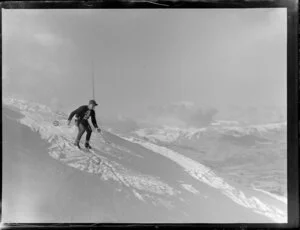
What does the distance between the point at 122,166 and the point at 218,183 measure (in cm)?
59

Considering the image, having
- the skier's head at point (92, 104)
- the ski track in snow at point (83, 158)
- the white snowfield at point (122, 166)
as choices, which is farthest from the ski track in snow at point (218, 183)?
the skier's head at point (92, 104)

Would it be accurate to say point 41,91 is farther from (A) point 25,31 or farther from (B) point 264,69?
(B) point 264,69

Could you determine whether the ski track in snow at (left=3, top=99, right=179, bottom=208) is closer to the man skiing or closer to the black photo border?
the man skiing

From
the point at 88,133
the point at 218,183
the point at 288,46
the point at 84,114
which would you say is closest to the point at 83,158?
the point at 88,133

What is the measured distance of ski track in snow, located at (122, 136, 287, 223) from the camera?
188cm

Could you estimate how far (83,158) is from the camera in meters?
1.88

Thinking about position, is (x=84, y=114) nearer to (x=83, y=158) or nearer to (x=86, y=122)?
(x=86, y=122)

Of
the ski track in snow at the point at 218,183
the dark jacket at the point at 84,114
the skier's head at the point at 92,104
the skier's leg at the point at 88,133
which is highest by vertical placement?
the skier's head at the point at 92,104

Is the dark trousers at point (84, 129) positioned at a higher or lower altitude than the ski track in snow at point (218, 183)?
higher

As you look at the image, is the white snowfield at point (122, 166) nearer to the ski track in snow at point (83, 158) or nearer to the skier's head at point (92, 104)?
the ski track in snow at point (83, 158)

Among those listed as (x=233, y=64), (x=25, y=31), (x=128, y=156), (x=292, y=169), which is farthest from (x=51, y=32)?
(x=292, y=169)

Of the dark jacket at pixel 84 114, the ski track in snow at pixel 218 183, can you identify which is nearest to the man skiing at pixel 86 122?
the dark jacket at pixel 84 114

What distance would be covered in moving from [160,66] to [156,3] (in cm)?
37

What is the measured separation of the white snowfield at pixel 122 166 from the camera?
1.86 m
